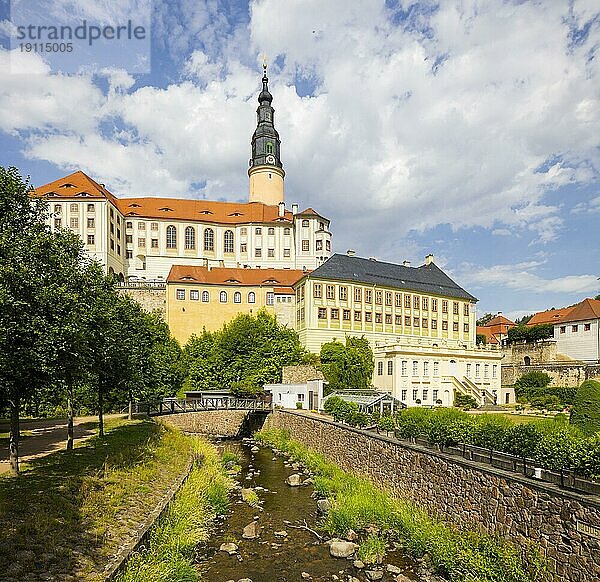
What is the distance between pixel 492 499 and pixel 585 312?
59205 mm

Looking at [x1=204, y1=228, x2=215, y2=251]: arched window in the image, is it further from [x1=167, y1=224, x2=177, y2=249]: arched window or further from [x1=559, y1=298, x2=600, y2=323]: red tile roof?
[x1=559, y1=298, x2=600, y2=323]: red tile roof

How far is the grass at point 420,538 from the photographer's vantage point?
11703mm

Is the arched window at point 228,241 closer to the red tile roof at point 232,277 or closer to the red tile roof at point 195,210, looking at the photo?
the red tile roof at point 195,210

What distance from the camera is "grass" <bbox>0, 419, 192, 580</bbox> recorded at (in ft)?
35.3

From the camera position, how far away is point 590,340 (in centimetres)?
6284

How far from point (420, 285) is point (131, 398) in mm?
36945

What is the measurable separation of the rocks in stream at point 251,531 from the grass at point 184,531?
46.0 inches

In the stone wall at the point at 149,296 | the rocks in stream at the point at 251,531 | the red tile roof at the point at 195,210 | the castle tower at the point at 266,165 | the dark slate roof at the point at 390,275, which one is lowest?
the rocks in stream at the point at 251,531

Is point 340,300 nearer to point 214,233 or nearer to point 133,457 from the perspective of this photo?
point 214,233

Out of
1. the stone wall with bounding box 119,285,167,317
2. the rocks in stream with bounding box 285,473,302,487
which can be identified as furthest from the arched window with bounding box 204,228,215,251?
the rocks in stream with bounding box 285,473,302,487

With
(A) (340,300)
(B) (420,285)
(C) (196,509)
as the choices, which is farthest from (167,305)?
(C) (196,509)

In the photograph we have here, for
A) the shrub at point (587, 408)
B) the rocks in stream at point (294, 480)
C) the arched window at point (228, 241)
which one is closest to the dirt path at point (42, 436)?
the rocks in stream at point (294, 480)

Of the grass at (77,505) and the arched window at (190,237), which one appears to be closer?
the grass at (77,505)

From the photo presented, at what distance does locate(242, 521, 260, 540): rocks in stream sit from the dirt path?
24.7 feet
